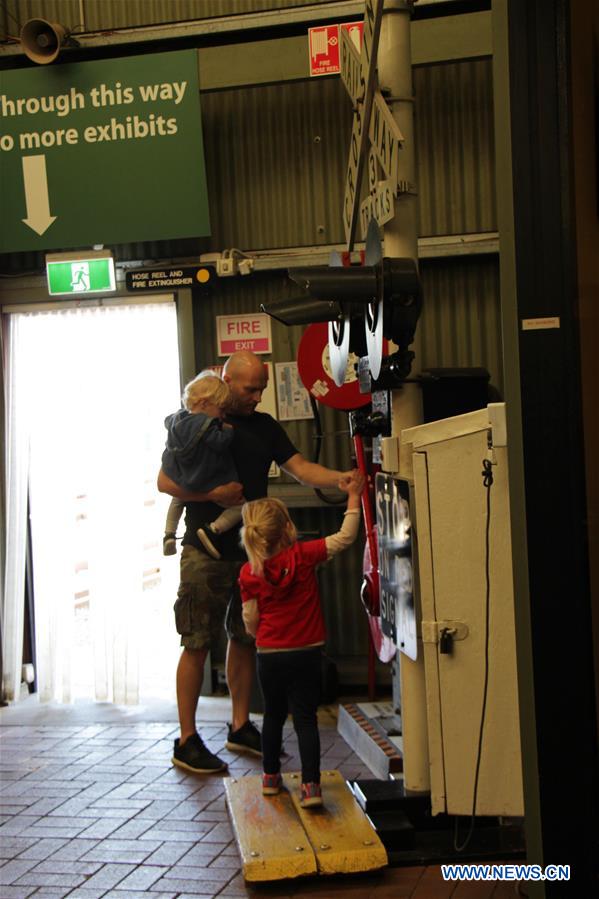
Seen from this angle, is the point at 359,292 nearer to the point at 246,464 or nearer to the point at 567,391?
the point at 567,391

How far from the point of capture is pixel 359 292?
3.99 metres

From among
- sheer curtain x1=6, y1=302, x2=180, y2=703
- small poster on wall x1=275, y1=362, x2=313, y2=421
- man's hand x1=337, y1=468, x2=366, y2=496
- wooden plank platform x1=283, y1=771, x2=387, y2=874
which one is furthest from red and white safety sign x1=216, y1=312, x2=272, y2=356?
wooden plank platform x1=283, y1=771, x2=387, y2=874

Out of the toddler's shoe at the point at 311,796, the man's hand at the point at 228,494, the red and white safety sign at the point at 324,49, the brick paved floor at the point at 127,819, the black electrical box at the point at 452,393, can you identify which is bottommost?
the brick paved floor at the point at 127,819

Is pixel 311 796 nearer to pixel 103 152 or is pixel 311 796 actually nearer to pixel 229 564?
pixel 229 564

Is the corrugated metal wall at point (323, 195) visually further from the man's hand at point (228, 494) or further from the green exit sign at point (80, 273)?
the man's hand at point (228, 494)

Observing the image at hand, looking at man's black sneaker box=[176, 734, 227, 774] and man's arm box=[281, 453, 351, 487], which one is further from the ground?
man's arm box=[281, 453, 351, 487]

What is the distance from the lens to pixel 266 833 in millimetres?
4562

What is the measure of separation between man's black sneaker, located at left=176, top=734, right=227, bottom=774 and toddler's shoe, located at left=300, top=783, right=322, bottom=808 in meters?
1.12

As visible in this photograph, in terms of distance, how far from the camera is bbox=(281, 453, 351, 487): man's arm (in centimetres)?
582

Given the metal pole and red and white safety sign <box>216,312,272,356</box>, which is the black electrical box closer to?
the metal pole

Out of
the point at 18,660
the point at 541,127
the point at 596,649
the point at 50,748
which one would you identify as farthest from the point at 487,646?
the point at 18,660

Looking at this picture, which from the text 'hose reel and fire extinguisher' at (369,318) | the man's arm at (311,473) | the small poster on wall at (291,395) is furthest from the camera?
the small poster on wall at (291,395)

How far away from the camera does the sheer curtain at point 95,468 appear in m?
7.46

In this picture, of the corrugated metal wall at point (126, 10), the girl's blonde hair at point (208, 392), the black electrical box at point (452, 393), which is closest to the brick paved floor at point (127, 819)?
the black electrical box at point (452, 393)
